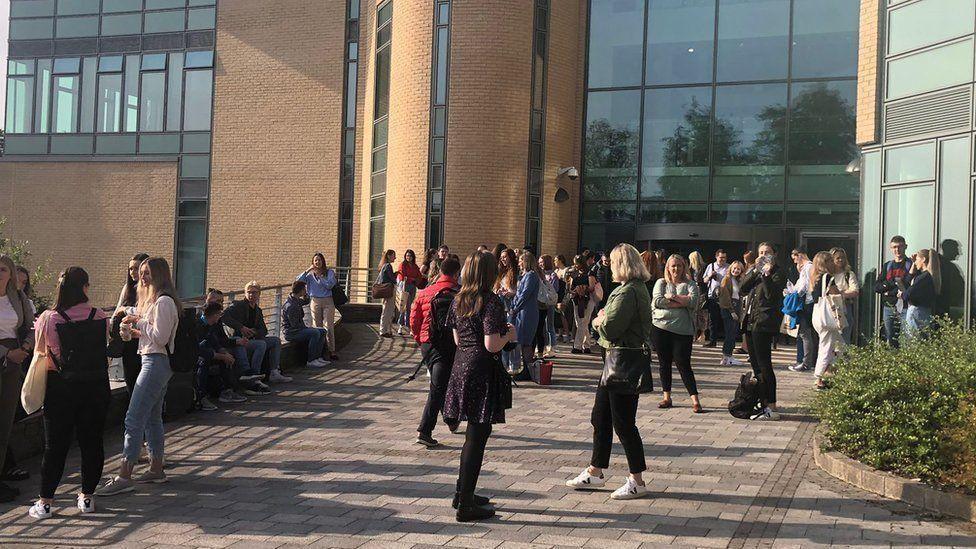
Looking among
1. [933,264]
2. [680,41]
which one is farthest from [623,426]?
[680,41]

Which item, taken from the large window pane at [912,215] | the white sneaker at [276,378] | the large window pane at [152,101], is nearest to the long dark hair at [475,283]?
the white sneaker at [276,378]

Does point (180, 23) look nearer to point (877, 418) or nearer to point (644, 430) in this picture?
point (644, 430)

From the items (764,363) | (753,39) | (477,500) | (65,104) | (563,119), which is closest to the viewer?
(477,500)

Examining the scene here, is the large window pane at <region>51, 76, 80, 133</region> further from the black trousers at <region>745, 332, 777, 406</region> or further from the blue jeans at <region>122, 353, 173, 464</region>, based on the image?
the black trousers at <region>745, 332, 777, 406</region>

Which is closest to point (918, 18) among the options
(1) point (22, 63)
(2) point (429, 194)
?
(2) point (429, 194)

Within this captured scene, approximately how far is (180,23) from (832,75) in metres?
17.4

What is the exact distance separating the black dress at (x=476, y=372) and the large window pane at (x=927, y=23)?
10.2 m

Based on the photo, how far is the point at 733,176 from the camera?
20.5 meters

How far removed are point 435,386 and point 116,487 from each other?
2.92m

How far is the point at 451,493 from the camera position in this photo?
6867 mm

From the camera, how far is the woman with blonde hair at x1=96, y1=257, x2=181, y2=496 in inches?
273

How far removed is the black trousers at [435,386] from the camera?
8.52 meters

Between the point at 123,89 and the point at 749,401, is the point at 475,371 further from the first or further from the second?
the point at 123,89

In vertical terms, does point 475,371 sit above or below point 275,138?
below
